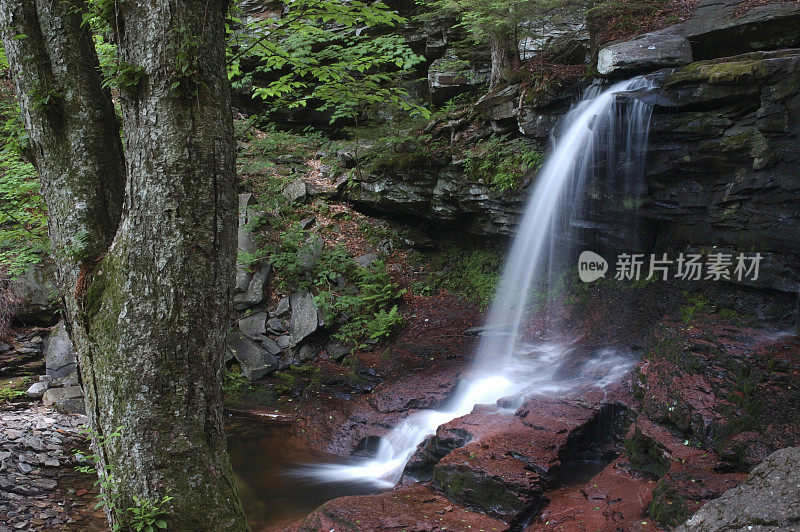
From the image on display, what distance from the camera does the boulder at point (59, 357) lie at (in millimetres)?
7316

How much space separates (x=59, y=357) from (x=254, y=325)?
2917mm

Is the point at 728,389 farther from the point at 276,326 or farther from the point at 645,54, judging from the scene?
the point at 276,326

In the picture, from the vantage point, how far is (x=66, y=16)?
249 centimetres

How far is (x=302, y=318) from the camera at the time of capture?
28.1 feet

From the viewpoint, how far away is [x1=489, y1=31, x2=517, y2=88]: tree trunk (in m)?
9.04

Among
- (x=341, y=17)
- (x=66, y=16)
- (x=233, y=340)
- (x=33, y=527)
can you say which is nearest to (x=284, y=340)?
(x=233, y=340)

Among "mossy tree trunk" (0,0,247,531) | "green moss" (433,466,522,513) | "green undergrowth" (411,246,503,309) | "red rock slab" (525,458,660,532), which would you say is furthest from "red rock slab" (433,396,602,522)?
"green undergrowth" (411,246,503,309)

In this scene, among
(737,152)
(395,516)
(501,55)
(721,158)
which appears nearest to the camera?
(395,516)

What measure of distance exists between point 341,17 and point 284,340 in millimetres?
5708

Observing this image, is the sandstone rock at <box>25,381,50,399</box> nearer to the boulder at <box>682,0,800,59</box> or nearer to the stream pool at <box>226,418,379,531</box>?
the stream pool at <box>226,418,379,531</box>

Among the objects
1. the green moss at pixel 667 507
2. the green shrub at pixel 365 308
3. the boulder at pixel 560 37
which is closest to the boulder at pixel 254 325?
the green shrub at pixel 365 308

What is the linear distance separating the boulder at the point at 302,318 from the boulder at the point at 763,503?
629cm

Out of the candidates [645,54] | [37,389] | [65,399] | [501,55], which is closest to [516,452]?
[645,54]

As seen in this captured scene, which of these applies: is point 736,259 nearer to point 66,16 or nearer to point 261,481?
point 261,481
